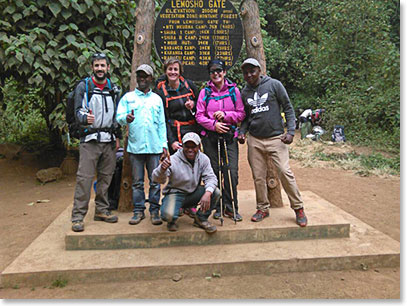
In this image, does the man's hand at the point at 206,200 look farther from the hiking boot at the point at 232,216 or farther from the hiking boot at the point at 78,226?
the hiking boot at the point at 78,226

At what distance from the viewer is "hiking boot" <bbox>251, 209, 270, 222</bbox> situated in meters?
4.21

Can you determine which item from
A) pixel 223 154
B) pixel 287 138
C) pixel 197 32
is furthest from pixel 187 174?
pixel 197 32

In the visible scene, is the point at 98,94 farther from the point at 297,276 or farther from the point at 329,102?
the point at 329,102

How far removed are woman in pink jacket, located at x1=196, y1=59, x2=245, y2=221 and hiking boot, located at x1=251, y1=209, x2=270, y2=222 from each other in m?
0.17

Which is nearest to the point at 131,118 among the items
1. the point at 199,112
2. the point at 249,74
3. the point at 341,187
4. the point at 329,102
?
the point at 199,112

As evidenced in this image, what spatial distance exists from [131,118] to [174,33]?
160 centimetres

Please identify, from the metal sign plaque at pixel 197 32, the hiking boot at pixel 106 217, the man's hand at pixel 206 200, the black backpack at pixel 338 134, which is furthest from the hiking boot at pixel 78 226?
the black backpack at pixel 338 134

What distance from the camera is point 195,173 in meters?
3.81

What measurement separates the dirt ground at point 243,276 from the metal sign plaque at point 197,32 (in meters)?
2.73

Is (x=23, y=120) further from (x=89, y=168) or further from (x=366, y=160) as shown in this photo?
(x=366, y=160)

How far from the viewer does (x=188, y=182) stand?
3.80 m

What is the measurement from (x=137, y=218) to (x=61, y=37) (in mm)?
3898

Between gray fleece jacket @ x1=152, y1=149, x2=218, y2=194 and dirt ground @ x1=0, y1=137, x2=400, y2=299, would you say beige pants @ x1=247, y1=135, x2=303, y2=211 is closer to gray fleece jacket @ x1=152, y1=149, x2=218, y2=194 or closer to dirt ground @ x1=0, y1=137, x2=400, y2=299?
gray fleece jacket @ x1=152, y1=149, x2=218, y2=194

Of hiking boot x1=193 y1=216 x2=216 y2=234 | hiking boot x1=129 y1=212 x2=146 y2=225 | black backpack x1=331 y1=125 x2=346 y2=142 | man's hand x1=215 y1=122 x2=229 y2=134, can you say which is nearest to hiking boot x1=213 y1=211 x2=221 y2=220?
hiking boot x1=193 y1=216 x2=216 y2=234
